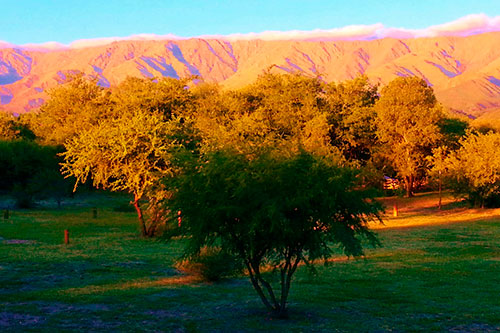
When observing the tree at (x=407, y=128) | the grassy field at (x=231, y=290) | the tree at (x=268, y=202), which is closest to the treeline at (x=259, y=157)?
the tree at (x=268, y=202)

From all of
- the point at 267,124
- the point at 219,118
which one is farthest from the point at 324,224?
the point at 219,118

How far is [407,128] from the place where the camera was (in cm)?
6844

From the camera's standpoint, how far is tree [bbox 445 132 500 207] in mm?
51812

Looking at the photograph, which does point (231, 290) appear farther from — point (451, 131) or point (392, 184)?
point (451, 131)

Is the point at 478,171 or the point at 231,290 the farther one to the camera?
the point at 478,171

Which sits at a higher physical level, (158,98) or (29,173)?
(158,98)

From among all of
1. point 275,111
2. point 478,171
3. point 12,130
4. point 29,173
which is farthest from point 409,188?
point 12,130

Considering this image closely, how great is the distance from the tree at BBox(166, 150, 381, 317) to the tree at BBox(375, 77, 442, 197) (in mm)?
53012

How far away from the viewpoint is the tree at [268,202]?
14320 mm

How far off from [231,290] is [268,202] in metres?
7.55

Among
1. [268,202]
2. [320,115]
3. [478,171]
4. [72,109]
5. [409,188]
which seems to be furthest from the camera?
[72,109]

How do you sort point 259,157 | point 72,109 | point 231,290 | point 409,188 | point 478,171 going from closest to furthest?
point 259,157, point 231,290, point 478,171, point 409,188, point 72,109

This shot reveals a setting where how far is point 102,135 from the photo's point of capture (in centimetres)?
4084

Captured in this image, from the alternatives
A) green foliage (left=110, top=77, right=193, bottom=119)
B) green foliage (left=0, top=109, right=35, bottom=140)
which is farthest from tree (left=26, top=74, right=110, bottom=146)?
green foliage (left=0, top=109, right=35, bottom=140)
